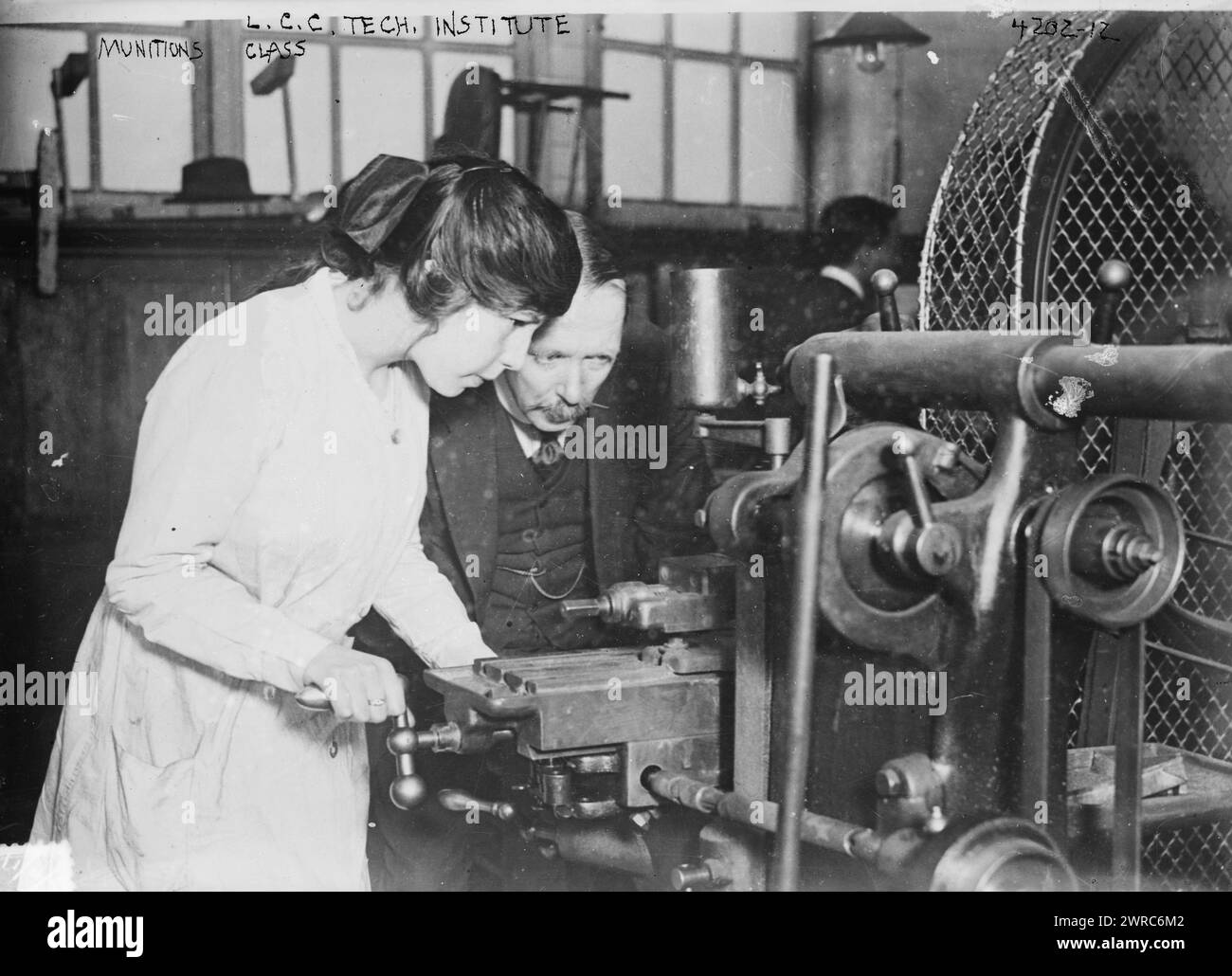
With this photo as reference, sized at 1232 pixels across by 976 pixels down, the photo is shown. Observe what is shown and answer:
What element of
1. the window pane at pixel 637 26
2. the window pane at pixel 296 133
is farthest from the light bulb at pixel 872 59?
the window pane at pixel 296 133

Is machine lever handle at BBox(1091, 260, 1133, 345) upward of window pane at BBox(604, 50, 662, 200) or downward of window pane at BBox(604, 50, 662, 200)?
downward

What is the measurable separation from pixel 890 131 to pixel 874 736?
105cm

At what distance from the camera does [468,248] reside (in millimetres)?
1936

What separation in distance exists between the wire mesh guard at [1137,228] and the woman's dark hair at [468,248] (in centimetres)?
68

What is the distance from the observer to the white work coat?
6.25ft

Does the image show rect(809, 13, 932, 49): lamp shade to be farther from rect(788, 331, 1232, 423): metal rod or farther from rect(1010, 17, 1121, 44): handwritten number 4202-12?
rect(788, 331, 1232, 423): metal rod

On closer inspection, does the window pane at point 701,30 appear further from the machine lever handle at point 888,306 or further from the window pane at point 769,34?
the machine lever handle at point 888,306

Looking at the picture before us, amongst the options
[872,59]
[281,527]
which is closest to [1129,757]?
[872,59]

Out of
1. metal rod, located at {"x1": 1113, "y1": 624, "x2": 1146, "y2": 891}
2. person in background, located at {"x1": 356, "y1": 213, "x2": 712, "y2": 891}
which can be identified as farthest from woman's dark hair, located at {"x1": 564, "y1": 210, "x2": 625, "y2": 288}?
metal rod, located at {"x1": 1113, "y1": 624, "x2": 1146, "y2": 891}

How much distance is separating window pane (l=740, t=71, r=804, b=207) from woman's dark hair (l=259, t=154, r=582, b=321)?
335mm

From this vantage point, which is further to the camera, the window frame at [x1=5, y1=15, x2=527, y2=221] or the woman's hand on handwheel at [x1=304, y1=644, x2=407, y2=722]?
the window frame at [x1=5, y1=15, x2=527, y2=221]

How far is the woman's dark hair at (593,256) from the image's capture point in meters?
2.03
